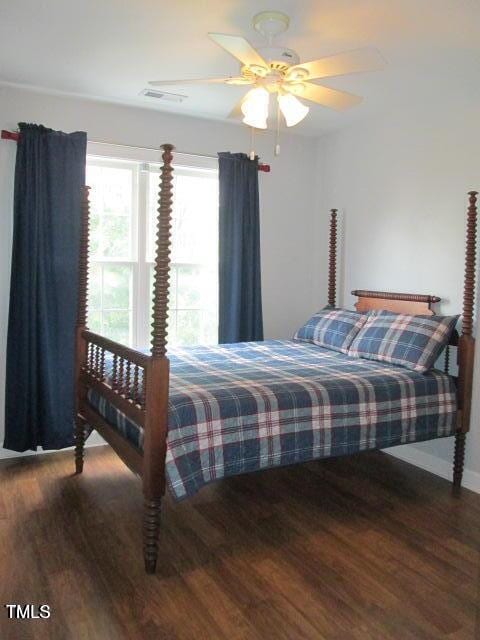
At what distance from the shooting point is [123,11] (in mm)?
2391

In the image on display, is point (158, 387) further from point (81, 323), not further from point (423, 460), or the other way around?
point (423, 460)

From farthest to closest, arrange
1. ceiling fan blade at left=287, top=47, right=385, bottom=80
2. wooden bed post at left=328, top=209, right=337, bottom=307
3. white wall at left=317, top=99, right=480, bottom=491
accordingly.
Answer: wooden bed post at left=328, top=209, right=337, bottom=307 < white wall at left=317, top=99, right=480, bottom=491 < ceiling fan blade at left=287, top=47, right=385, bottom=80

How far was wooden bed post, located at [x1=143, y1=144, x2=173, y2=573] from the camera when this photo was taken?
2.14 m

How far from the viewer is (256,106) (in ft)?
7.93

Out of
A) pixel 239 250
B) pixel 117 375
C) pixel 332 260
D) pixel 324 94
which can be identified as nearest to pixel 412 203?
pixel 332 260

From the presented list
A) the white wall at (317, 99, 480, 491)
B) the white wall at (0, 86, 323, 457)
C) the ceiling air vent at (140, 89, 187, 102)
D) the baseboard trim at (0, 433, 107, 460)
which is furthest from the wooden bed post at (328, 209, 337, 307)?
the baseboard trim at (0, 433, 107, 460)

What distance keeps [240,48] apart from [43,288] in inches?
81.2

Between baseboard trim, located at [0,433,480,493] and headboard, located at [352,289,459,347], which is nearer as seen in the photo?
baseboard trim, located at [0,433,480,493]

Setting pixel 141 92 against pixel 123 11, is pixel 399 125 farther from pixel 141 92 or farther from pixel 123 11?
pixel 123 11

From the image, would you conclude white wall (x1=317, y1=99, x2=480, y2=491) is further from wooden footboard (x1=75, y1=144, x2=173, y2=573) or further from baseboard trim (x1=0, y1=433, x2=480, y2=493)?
wooden footboard (x1=75, y1=144, x2=173, y2=573)

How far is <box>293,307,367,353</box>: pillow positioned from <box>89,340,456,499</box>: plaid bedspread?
0.29 meters

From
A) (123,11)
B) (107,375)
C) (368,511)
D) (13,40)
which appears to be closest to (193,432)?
(107,375)

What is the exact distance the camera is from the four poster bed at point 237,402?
217cm

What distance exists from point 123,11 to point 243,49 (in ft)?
2.32
